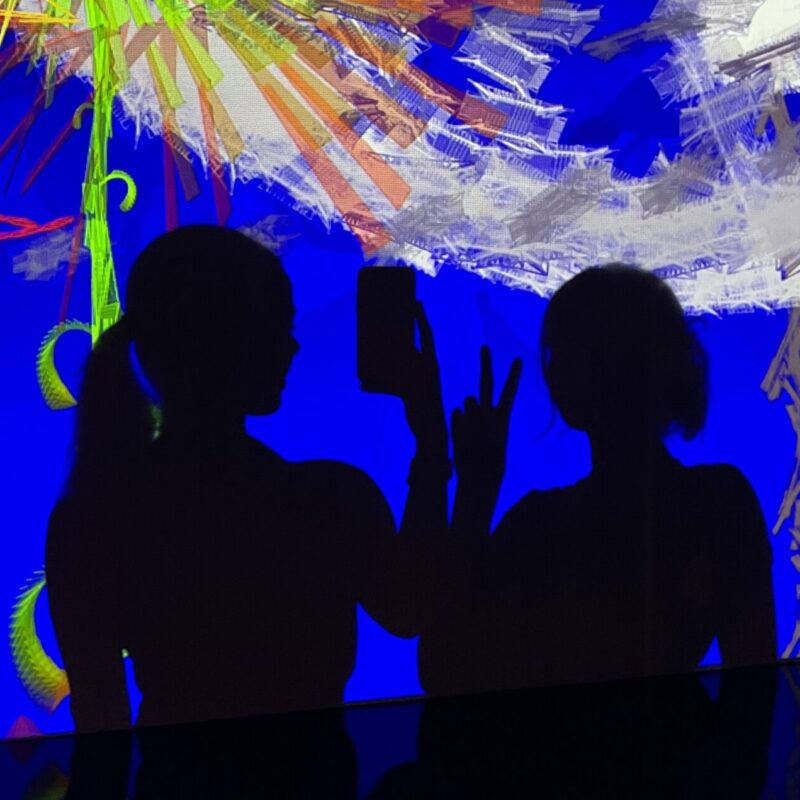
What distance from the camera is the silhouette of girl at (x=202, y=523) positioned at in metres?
3.08

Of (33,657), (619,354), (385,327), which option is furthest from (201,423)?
(619,354)

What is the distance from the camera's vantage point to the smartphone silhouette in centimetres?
325

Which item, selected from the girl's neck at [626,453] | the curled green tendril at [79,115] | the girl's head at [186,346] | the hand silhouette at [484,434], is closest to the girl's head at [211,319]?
the girl's head at [186,346]

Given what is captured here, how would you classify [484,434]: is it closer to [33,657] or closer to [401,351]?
[401,351]

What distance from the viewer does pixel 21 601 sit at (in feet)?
10.0

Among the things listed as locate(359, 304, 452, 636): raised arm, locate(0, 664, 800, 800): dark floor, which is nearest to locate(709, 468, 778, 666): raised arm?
locate(0, 664, 800, 800): dark floor

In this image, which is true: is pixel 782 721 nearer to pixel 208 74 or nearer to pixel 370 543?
pixel 370 543

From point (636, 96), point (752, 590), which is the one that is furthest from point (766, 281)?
point (752, 590)

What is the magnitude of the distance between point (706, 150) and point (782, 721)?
1.53 meters

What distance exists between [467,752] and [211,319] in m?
1.21

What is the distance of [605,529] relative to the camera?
349cm

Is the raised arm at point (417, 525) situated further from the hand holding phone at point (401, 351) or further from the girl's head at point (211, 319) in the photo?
the girl's head at point (211, 319)

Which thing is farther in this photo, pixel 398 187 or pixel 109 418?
pixel 398 187

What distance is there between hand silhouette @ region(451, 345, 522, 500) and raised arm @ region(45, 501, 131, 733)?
37.0 inches
